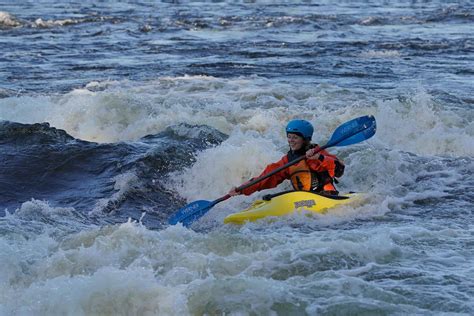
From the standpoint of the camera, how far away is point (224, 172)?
10.0m

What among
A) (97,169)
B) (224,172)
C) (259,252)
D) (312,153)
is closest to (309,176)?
(312,153)

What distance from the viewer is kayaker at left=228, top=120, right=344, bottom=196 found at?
8.34 m

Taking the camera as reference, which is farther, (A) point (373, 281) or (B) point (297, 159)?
(B) point (297, 159)

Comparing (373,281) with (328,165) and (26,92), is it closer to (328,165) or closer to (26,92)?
(328,165)

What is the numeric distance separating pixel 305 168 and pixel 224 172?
71.0 inches

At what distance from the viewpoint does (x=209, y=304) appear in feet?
18.4

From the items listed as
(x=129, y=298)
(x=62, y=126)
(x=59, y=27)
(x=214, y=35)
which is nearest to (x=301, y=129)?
(x=129, y=298)

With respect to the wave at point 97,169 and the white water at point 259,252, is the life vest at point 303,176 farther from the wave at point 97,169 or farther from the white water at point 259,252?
the wave at point 97,169

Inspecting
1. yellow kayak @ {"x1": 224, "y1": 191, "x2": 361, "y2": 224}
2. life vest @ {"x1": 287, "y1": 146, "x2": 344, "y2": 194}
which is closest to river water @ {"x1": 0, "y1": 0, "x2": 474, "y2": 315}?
yellow kayak @ {"x1": 224, "y1": 191, "x2": 361, "y2": 224}

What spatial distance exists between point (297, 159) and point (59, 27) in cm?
1850

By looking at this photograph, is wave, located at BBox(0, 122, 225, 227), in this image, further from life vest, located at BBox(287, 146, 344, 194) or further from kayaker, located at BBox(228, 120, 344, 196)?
life vest, located at BBox(287, 146, 344, 194)

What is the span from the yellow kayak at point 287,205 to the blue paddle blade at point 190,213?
1.00 feet

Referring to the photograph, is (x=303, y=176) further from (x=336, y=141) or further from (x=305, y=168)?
(x=336, y=141)

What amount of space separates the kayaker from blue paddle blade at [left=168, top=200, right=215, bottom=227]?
412mm
